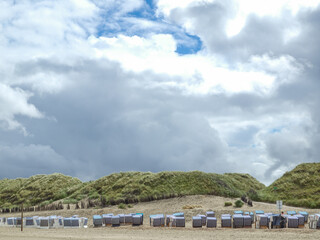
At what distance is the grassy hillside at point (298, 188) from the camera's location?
47.7 m

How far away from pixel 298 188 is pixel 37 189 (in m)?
40.4

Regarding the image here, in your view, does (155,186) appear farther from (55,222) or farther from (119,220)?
(55,222)

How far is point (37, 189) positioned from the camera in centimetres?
6769

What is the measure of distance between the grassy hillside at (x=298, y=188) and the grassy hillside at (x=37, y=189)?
2906 cm

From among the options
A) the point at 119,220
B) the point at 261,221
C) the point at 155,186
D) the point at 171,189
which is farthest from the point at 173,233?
the point at 155,186

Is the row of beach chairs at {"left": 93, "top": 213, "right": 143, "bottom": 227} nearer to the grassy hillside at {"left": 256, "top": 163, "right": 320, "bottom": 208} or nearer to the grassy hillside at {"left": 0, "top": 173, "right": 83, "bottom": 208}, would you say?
the grassy hillside at {"left": 256, "top": 163, "right": 320, "bottom": 208}

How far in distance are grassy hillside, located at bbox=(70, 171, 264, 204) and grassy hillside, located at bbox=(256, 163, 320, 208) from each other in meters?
4.04

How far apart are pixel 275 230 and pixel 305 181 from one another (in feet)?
81.9

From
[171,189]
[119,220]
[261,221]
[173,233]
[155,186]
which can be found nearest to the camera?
[173,233]

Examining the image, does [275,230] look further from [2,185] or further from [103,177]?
[2,185]

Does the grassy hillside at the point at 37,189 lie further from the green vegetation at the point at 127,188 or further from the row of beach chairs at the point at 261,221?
the row of beach chairs at the point at 261,221

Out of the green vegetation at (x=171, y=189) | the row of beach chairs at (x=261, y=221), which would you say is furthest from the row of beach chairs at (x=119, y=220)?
the green vegetation at (x=171, y=189)

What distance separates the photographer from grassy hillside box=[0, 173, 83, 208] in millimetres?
63312

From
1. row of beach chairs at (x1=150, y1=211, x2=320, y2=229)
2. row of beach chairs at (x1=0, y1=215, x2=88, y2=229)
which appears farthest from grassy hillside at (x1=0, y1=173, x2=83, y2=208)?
row of beach chairs at (x1=150, y1=211, x2=320, y2=229)
